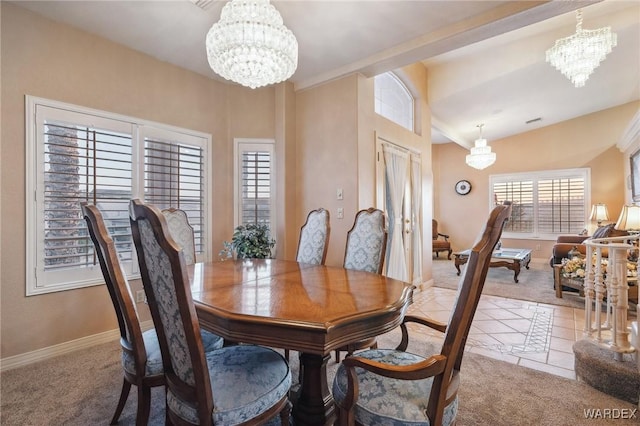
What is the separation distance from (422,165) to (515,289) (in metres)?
2.37

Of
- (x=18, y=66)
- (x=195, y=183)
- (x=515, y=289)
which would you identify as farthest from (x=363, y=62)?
(x=515, y=289)

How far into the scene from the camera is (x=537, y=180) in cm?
733

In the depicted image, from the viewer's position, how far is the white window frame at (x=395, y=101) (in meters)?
3.92

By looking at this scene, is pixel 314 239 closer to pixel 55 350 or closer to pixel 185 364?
pixel 185 364

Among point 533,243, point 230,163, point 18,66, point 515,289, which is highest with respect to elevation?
point 18,66

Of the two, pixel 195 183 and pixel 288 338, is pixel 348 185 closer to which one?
pixel 195 183

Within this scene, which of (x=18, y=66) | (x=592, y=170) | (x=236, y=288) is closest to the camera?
(x=236, y=288)

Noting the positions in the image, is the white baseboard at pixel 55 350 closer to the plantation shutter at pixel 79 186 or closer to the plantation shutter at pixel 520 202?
A: the plantation shutter at pixel 79 186

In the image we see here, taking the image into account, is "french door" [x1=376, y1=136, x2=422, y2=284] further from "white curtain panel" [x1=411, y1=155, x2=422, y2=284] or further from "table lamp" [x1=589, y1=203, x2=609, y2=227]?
"table lamp" [x1=589, y1=203, x2=609, y2=227]

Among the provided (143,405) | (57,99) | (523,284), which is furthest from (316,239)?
(523,284)

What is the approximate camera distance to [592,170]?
263 inches

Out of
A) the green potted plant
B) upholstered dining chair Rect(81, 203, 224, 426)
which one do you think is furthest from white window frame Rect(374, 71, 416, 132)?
upholstered dining chair Rect(81, 203, 224, 426)

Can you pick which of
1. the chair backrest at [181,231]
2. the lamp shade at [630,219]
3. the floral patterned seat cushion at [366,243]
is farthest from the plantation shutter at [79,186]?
the lamp shade at [630,219]

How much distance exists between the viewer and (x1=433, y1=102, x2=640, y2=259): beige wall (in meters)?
6.49
